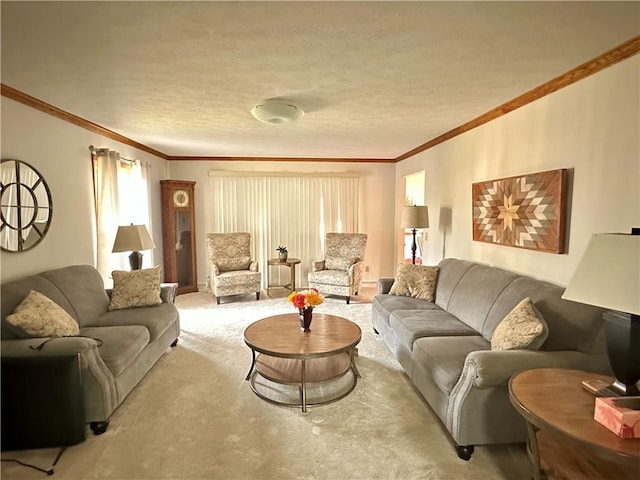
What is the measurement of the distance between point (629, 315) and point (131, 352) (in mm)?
2988

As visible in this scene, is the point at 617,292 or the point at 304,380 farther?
the point at 304,380


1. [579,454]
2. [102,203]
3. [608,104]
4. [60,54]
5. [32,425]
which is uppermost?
[60,54]

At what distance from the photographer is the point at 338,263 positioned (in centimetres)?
602

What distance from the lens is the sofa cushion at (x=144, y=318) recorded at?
123 inches

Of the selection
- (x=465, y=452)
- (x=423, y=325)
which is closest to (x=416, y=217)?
(x=423, y=325)

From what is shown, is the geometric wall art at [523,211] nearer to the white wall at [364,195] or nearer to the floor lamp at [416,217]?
the floor lamp at [416,217]

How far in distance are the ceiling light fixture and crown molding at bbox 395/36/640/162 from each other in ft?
5.97

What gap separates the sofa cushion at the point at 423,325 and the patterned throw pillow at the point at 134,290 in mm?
2384

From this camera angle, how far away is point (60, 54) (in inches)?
82.9

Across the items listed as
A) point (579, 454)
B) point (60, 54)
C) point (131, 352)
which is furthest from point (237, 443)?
point (60, 54)

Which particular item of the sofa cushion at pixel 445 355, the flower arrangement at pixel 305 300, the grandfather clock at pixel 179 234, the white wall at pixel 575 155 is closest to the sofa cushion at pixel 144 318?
the flower arrangement at pixel 305 300

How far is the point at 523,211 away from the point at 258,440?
2.66 m

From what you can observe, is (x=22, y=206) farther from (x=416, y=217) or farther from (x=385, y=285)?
(x=416, y=217)

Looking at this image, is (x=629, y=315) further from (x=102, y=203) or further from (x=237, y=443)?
(x=102, y=203)
